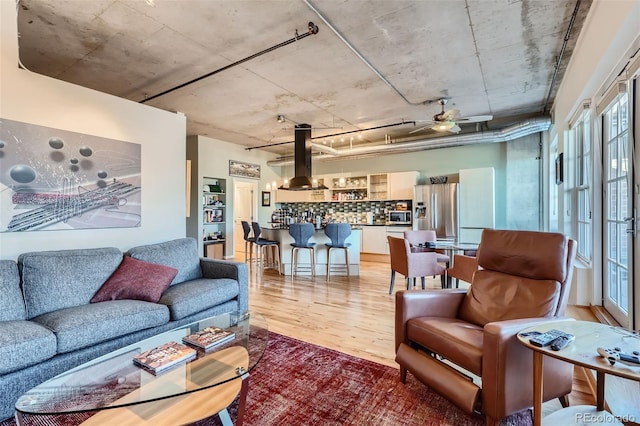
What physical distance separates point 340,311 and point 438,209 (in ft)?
13.6

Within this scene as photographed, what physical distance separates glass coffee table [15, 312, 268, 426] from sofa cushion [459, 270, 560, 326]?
60.4 inches

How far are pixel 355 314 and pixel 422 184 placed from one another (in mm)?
4723

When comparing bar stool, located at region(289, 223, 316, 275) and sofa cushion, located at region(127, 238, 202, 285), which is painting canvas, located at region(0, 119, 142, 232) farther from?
bar stool, located at region(289, 223, 316, 275)

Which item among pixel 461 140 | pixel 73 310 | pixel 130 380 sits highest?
pixel 461 140

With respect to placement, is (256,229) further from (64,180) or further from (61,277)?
(61,277)

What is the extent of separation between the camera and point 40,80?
9.25 feet

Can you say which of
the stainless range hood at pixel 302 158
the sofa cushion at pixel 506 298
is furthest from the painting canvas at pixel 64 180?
the sofa cushion at pixel 506 298

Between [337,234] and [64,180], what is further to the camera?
[337,234]

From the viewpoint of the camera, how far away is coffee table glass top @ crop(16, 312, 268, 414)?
54.0 inches

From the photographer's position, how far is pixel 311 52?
140 inches

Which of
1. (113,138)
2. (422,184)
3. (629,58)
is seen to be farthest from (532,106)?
(113,138)

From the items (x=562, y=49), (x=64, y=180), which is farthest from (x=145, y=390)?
(x=562, y=49)

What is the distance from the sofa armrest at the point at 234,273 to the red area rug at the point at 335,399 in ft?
2.92

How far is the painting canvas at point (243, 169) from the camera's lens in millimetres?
8180
